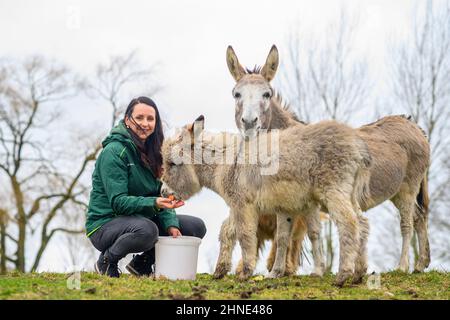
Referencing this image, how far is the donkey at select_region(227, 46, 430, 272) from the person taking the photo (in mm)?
8664

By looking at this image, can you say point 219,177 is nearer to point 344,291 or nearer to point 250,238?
point 250,238

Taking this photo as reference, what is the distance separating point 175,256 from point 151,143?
4.92 ft

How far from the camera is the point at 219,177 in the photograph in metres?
7.83

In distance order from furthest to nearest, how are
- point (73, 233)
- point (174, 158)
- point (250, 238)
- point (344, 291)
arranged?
point (73, 233)
point (174, 158)
point (250, 238)
point (344, 291)

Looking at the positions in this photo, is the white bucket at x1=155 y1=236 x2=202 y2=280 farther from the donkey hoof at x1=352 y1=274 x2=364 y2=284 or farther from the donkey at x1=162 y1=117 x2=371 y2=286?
the donkey hoof at x1=352 y1=274 x2=364 y2=284

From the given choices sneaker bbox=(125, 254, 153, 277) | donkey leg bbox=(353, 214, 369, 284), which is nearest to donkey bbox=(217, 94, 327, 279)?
sneaker bbox=(125, 254, 153, 277)

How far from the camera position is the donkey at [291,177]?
673cm

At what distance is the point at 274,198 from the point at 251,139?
3.18 feet

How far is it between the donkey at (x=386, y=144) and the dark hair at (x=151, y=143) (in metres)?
1.14

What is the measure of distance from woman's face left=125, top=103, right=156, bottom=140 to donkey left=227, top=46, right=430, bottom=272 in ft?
4.14

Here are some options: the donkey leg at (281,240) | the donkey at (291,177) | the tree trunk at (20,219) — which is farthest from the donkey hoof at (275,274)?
the tree trunk at (20,219)
